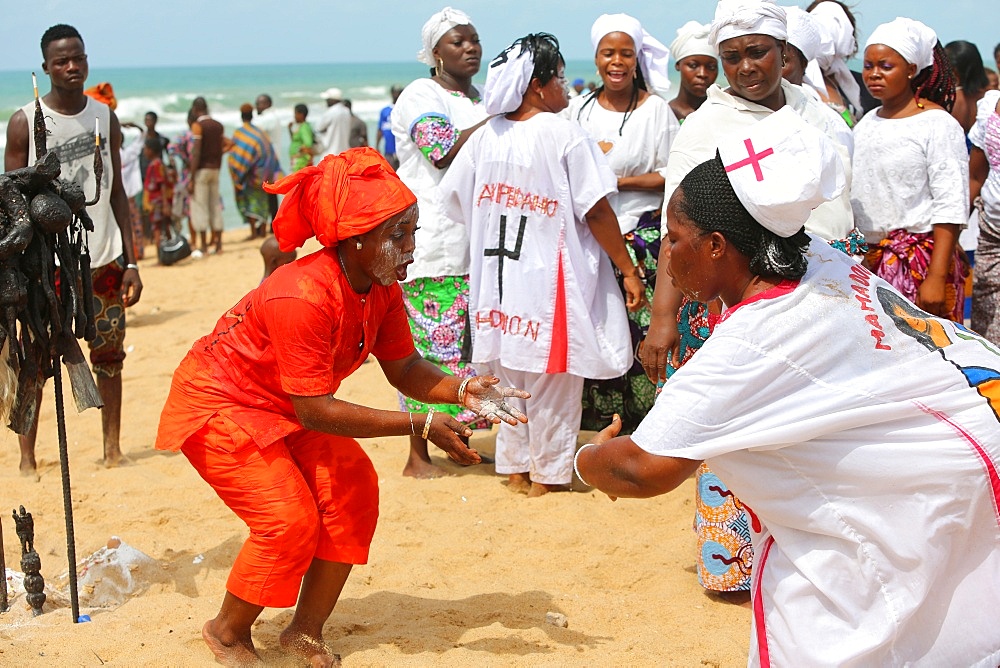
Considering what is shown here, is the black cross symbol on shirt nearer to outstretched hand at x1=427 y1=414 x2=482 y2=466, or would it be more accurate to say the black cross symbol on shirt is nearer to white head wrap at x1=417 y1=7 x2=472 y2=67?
white head wrap at x1=417 y1=7 x2=472 y2=67

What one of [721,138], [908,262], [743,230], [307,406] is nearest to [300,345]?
[307,406]

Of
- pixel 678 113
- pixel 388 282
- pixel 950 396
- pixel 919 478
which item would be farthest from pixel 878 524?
pixel 678 113

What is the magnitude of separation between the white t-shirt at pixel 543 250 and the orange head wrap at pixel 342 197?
1.85 meters

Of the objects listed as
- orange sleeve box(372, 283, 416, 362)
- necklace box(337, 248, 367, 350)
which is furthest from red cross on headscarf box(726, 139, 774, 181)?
orange sleeve box(372, 283, 416, 362)

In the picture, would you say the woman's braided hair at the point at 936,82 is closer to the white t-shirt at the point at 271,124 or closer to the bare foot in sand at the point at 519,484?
the bare foot in sand at the point at 519,484

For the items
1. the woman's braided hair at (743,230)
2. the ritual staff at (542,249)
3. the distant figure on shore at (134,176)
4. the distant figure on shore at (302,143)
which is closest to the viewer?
the woman's braided hair at (743,230)

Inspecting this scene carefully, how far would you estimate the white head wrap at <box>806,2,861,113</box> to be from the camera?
595 cm

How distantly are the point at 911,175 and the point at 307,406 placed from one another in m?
3.02

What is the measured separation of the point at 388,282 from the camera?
349 cm

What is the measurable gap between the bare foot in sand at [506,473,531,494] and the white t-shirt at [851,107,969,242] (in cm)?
216

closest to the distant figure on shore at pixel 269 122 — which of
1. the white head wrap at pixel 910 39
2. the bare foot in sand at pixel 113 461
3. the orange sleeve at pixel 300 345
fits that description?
the bare foot in sand at pixel 113 461

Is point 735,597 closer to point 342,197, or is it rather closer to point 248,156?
point 342,197

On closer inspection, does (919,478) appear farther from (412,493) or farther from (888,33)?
(412,493)

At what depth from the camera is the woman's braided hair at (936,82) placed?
505 centimetres
